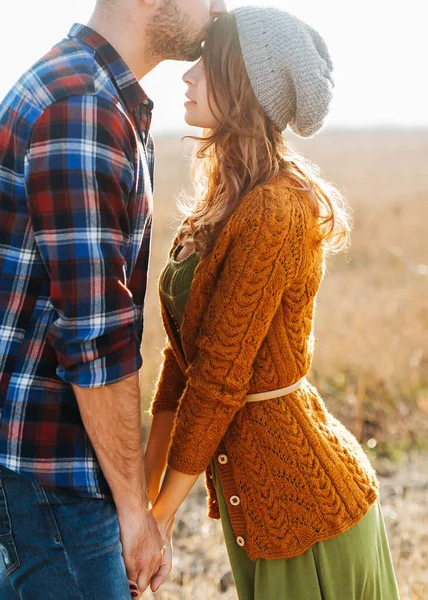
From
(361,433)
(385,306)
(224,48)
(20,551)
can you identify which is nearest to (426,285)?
(385,306)

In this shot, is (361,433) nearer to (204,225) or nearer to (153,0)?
(204,225)

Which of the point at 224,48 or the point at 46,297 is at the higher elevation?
the point at 224,48

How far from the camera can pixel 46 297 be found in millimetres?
1709

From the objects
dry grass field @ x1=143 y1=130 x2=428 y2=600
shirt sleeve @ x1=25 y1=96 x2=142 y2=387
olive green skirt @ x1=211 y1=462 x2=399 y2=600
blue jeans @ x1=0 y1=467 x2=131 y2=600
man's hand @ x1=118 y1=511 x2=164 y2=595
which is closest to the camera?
shirt sleeve @ x1=25 y1=96 x2=142 y2=387

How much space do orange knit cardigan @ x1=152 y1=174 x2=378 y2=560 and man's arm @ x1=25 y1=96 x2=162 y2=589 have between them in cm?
23

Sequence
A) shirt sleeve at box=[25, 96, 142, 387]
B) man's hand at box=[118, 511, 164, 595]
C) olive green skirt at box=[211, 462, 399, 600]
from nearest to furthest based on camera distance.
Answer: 1. shirt sleeve at box=[25, 96, 142, 387]
2. man's hand at box=[118, 511, 164, 595]
3. olive green skirt at box=[211, 462, 399, 600]

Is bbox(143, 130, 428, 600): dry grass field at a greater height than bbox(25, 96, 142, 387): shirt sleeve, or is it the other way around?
bbox(25, 96, 142, 387): shirt sleeve

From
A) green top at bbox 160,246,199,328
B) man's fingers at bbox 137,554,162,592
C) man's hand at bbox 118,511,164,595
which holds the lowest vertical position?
man's fingers at bbox 137,554,162,592

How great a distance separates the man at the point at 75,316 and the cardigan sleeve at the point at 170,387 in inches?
18.9

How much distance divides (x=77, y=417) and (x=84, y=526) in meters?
0.26

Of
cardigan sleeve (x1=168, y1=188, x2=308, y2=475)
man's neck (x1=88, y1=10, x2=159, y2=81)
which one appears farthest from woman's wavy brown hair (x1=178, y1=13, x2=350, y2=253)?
man's neck (x1=88, y1=10, x2=159, y2=81)

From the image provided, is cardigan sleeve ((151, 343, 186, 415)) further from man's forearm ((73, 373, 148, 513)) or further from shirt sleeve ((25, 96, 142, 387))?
shirt sleeve ((25, 96, 142, 387))

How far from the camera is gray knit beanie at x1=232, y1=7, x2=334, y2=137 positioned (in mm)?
1969

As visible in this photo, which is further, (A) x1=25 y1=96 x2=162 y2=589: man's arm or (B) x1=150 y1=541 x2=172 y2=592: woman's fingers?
(B) x1=150 y1=541 x2=172 y2=592: woman's fingers
